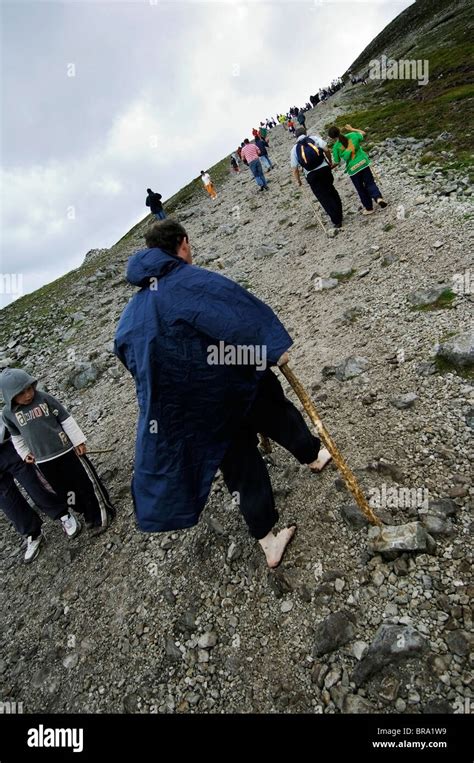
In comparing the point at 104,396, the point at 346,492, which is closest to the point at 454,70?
the point at 104,396

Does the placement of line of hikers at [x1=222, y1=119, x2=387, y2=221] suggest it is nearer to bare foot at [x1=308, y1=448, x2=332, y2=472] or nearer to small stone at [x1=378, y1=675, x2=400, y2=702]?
bare foot at [x1=308, y1=448, x2=332, y2=472]

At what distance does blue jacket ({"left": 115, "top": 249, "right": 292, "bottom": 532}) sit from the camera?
10.6 feet

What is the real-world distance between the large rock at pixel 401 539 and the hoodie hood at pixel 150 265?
3.30 metres

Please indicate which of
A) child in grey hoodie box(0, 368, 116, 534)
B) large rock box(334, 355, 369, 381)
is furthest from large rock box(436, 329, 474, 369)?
child in grey hoodie box(0, 368, 116, 534)

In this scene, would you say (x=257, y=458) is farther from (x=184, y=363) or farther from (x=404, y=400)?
(x=404, y=400)

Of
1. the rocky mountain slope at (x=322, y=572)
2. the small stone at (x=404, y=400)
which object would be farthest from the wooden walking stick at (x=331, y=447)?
the small stone at (x=404, y=400)

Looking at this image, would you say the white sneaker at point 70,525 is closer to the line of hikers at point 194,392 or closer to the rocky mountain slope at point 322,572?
the rocky mountain slope at point 322,572

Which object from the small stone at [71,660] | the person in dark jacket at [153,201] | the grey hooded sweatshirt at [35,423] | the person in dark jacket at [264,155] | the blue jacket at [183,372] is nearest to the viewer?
the blue jacket at [183,372]

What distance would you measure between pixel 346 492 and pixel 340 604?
129cm

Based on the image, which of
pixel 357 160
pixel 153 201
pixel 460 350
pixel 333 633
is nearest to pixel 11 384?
pixel 333 633

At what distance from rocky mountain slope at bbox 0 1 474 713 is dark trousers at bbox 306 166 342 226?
3828 millimetres

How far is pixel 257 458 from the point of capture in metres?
4.11

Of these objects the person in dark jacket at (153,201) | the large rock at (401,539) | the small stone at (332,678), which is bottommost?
the small stone at (332,678)

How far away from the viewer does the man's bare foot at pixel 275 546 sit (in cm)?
430
